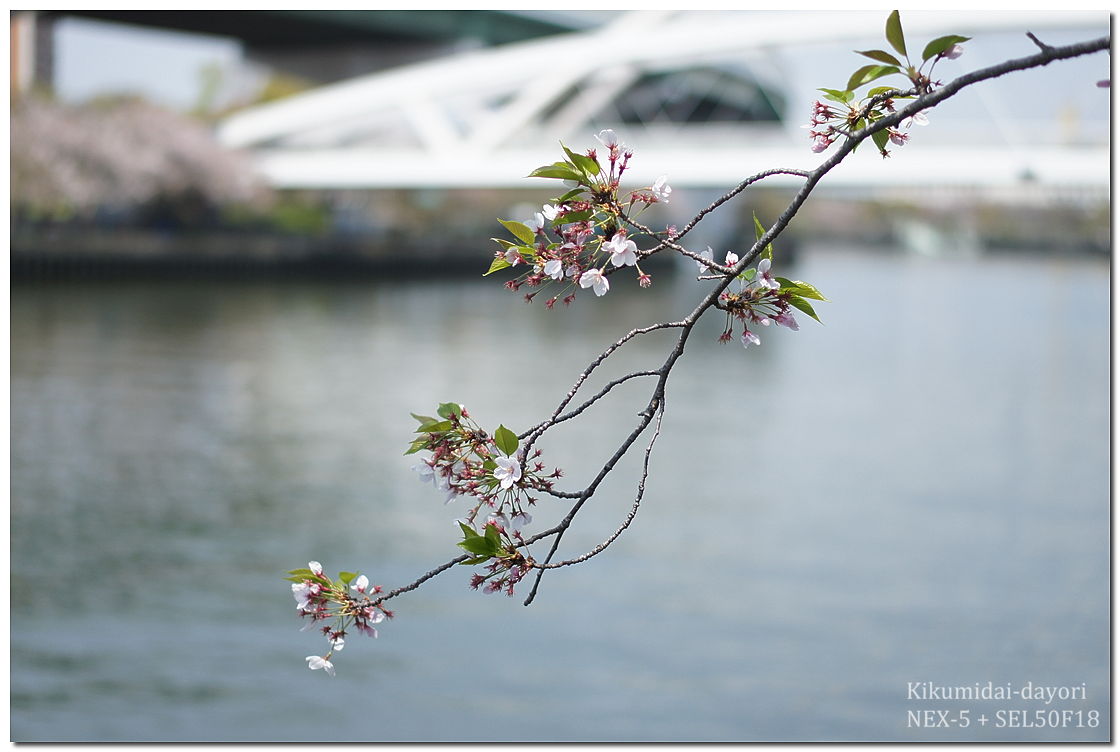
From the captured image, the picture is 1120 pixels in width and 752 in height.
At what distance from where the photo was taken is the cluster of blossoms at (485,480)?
1.42 meters

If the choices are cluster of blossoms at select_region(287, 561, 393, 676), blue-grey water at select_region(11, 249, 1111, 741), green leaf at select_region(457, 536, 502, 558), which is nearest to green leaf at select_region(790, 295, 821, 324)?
green leaf at select_region(457, 536, 502, 558)

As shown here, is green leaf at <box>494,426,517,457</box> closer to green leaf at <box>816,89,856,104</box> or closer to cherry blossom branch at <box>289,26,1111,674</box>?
cherry blossom branch at <box>289,26,1111,674</box>

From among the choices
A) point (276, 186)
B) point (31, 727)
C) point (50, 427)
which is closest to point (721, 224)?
point (276, 186)

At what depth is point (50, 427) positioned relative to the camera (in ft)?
42.9

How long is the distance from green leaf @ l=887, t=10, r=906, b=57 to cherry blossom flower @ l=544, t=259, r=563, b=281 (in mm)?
370

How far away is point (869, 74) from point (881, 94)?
0.28 feet

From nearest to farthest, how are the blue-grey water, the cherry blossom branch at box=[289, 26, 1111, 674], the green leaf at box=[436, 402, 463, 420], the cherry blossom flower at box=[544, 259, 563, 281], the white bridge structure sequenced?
the cherry blossom branch at box=[289, 26, 1111, 674] < the cherry blossom flower at box=[544, 259, 563, 281] < the green leaf at box=[436, 402, 463, 420] < the blue-grey water < the white bridge structure

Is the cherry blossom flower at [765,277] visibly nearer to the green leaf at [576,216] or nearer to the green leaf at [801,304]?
the green leaf at [801,304]

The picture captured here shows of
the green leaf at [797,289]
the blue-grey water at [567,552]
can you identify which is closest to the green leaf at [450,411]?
the green leaf at [797,289]

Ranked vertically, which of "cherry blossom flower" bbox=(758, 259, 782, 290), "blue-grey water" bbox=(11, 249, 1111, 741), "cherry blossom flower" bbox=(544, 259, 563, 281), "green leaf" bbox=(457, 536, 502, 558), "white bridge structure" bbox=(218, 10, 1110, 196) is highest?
"white bridge structure" bbox=(218, 10, 1110, 196)

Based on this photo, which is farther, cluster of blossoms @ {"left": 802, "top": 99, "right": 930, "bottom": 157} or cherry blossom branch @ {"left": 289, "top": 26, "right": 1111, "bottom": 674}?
cluster of blossoms @ {"left": 802, "top": 99, "right": 930, "bottom": 157}

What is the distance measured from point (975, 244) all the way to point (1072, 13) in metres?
56.4

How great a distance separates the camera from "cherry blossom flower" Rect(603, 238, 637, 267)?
1263 mm

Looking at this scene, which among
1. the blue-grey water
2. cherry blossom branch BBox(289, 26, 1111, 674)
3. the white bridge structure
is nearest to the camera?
cherry blossom branch BBox(289, 26, 1111, 674)
